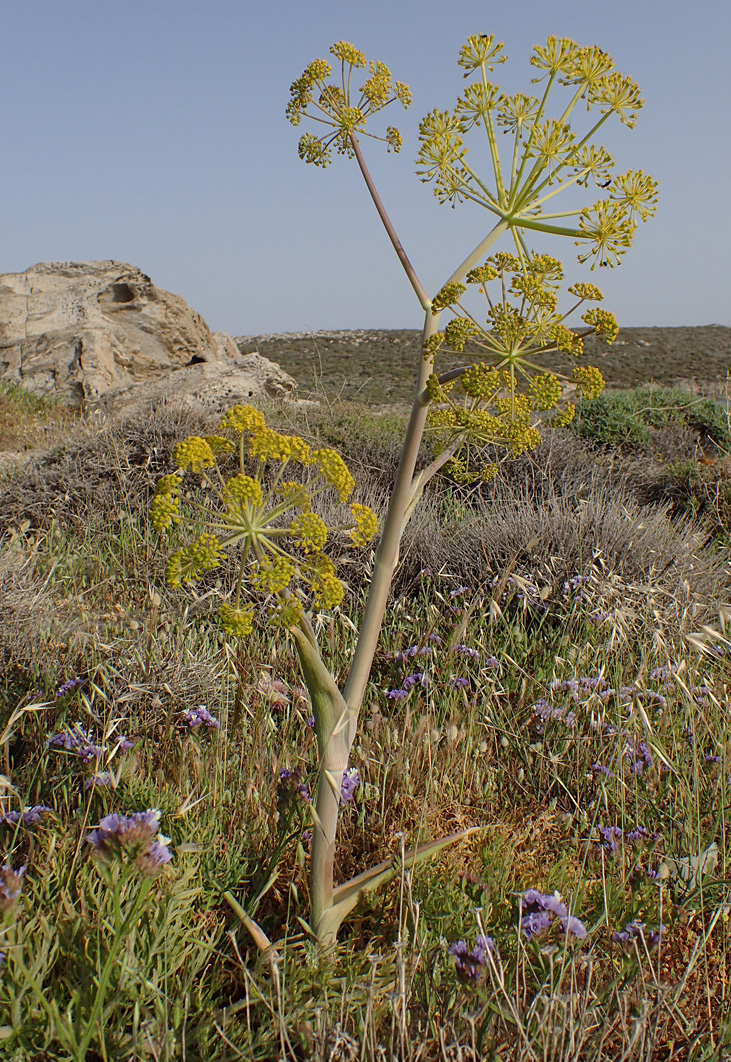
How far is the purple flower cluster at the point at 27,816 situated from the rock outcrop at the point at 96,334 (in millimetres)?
7244

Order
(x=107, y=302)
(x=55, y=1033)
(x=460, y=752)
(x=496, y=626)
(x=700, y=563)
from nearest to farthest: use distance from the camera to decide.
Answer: (x=55, y=1033) → (x=460, y=752) → (x=496, y=626) → (x=700, y=563) → (x=107, y=302)

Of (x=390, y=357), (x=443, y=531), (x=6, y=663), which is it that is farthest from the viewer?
(x=390, y=357)

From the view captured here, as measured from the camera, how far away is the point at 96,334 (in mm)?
10484

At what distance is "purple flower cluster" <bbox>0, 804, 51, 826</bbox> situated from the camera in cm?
180

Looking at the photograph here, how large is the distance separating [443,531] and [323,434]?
9.06 feet

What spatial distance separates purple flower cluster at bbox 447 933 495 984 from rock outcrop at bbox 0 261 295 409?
8024 millimetres

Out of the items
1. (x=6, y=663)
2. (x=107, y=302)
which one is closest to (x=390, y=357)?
(x=107, y=302)

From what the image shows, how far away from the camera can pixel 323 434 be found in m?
7.15

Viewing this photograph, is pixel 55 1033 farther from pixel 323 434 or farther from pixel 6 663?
pixel 323 434

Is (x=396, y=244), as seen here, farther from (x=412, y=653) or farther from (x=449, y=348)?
(x=412, y=653)

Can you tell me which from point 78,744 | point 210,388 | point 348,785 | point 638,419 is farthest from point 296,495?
point 638,419

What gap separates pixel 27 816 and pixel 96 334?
992 centimetres

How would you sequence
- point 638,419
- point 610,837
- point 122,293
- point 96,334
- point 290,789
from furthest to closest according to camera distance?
point 122,293, point 96,334, point 638,419, point 610,837, point 290,789

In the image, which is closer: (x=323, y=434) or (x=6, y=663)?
(x=6, y=663)
